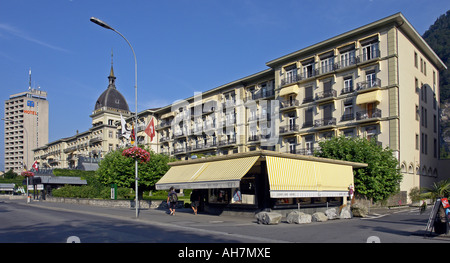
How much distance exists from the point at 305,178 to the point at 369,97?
2228 cm

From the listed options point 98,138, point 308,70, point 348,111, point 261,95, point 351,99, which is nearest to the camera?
point 351,99

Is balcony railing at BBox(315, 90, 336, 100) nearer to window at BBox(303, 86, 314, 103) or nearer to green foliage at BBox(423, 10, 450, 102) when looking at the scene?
window at BBox(303, 86, 314, 103)

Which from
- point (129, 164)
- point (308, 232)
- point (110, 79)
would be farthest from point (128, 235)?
point (110, 79)

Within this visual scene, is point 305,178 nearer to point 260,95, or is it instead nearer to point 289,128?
point 289,128

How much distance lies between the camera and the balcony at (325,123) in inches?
1741

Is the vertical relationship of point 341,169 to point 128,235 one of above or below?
above

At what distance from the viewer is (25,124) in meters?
156

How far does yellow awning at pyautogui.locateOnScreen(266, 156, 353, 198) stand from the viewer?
20.2 meters

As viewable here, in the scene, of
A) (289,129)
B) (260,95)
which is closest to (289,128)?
(289,129)

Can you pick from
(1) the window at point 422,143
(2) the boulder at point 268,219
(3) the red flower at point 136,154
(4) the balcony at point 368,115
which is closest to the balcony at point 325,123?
(4) the balcony at point 368,115

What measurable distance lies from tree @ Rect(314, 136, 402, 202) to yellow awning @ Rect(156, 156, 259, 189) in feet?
48.7

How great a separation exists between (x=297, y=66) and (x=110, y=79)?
8532 cm

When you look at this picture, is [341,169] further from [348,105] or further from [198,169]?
[348,105]
